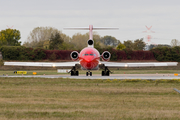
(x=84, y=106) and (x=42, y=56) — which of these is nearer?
(x=84, y=106)

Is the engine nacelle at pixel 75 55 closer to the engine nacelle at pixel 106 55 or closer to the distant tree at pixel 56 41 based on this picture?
the engine nacelle at pixel 106 55

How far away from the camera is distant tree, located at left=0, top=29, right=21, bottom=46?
89312mm

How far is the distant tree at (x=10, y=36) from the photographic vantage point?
89312 millimetres

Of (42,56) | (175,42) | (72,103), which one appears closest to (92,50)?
(72,103)

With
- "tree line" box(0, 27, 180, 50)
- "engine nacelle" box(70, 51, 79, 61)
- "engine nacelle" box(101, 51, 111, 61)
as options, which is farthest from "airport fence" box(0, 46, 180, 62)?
"engine nacelle" box(70, 51, 79, 61)

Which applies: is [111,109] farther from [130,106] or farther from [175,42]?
[175,42]

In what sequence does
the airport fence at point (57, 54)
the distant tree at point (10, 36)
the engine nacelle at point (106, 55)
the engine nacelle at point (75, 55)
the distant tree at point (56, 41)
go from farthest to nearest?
1. the distant tree at point (10, 36)
2. the distant tree at point (56, 41)
3. the airport fence at point (57, 54)
4. the engine nacelle at point (106, 55)
5. the engine nacelle at point (75, 55)

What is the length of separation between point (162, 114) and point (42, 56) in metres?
62.0

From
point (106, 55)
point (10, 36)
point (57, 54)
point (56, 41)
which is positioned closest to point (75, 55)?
point (106, 55)

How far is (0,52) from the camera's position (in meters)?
72.0

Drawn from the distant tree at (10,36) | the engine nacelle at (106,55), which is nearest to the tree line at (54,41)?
the distant tree at (10,36)

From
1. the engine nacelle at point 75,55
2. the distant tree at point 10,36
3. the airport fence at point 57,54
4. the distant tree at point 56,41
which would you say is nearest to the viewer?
the engine nacelle at point 75,55

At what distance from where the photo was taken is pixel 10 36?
91125 millimetres

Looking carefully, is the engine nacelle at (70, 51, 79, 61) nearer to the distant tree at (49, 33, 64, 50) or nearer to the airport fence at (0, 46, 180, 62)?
the airport fence at (0, 46, 180, 62)
